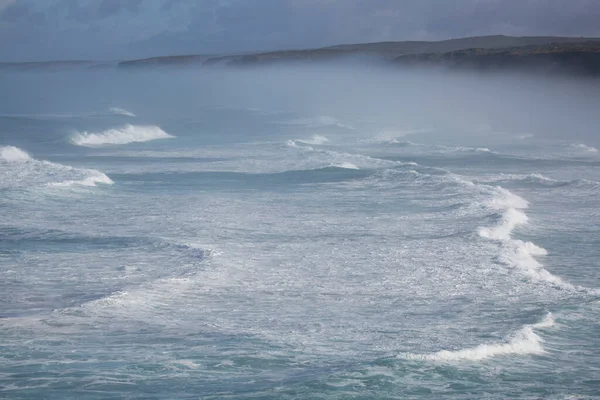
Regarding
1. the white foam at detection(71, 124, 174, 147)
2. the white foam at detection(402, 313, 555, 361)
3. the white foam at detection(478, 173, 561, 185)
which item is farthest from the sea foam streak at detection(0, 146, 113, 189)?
the white foam at detection(402, 313, 555, 361)

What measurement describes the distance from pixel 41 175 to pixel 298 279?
13.7 meters

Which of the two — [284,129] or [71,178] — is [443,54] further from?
[71,178]

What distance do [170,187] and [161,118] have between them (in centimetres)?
4119

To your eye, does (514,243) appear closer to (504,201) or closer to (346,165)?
(504,201)

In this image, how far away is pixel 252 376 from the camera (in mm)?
8555

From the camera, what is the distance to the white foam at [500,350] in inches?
355

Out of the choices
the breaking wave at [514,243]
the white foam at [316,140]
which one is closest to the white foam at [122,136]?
the white foam at [316,140]

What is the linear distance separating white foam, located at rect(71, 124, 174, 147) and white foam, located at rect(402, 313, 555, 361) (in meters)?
32.7

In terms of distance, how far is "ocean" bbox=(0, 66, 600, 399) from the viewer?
8.59 meters

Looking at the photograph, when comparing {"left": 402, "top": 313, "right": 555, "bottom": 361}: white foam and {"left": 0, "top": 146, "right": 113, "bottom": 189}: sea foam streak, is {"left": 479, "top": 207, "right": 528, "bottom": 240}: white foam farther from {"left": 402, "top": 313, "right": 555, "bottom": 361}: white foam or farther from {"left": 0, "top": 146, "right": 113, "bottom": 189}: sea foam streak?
{"left": 0, "top": 146, "right": 113, "bottom": 189}: sea foam streak

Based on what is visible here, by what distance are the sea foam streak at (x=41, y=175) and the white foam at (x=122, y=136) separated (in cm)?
1290

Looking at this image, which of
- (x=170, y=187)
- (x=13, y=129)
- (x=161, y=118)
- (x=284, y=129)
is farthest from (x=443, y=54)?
(x=170, y=187)

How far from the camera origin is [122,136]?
44938mm

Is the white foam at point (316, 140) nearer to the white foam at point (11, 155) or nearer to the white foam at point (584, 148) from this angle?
the white foam at point (584, 148)
